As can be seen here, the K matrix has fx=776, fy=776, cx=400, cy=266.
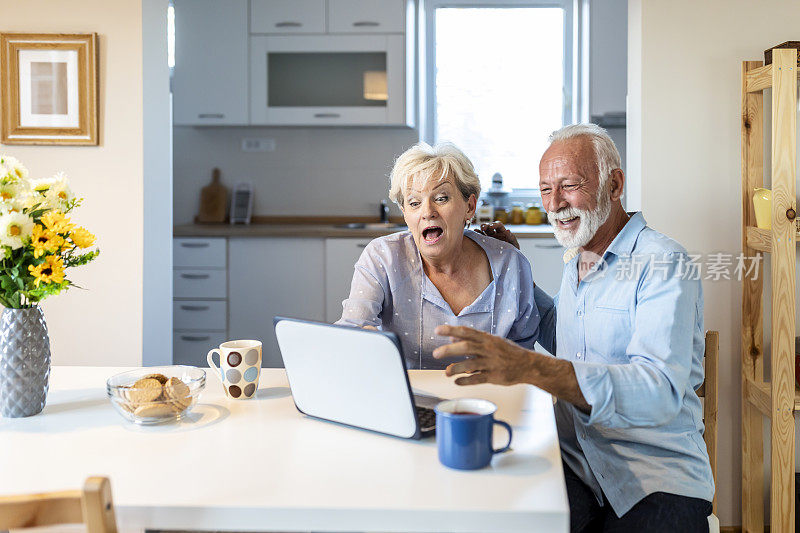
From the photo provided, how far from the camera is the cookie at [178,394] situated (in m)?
1.38

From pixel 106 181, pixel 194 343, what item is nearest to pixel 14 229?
pixel 106 181

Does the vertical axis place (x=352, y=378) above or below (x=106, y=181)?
below

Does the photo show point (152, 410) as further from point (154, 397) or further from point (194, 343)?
point (194, 343)

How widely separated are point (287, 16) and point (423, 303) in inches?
114

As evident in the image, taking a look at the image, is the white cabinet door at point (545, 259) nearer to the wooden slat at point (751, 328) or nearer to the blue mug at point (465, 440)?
the wooden slat at point (751, 328)

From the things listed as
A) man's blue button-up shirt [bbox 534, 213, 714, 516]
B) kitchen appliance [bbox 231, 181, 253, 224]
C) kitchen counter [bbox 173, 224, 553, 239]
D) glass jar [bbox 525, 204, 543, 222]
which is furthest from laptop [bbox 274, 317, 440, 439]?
kitchen appliance [bbox 231, 181, 253, 224]

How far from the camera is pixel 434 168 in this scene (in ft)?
6.62

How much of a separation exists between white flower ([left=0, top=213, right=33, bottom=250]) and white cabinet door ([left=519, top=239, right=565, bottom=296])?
2.95 metres

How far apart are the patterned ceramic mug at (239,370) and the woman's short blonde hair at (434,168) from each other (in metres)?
0.69

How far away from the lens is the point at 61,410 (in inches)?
58.5

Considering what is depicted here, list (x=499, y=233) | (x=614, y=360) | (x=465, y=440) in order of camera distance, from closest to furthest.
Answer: (x=465, y=440), (x=614, y=360), (x=499, y=233)

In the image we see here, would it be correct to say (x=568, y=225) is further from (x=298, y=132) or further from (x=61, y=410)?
(x=298, y=132)

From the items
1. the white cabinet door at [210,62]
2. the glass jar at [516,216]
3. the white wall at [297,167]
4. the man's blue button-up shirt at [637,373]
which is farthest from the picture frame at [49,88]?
the glass jar at [516,216]

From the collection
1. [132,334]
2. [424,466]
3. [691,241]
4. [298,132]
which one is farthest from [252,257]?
[424,466]
